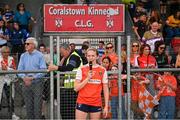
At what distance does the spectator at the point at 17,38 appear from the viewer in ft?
50.4

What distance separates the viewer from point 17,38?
52.4 ft

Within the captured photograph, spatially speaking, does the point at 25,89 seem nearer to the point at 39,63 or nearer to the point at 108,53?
the point at 39,63

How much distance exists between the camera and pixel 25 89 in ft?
36.3

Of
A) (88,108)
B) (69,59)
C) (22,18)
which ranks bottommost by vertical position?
(88,108)

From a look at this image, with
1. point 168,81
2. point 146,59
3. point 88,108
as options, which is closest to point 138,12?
point 146,59

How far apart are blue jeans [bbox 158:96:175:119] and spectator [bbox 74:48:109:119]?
168 centimetres

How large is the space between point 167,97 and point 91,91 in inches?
76.1

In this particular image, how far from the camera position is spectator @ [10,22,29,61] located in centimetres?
1536

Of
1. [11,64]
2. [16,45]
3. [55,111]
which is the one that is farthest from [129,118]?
[16,45]

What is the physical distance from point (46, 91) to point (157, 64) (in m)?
2.38

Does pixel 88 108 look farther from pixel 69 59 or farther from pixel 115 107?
pixel 69 59

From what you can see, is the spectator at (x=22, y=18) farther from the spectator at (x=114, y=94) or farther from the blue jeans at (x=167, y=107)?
the blue jeans at (x=167, y=107)

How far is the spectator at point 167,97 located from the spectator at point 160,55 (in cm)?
68

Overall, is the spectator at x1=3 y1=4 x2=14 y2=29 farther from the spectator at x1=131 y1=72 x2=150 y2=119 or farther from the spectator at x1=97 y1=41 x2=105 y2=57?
→ the spectator at x1=131 y1=72 x2=150 y2=119
